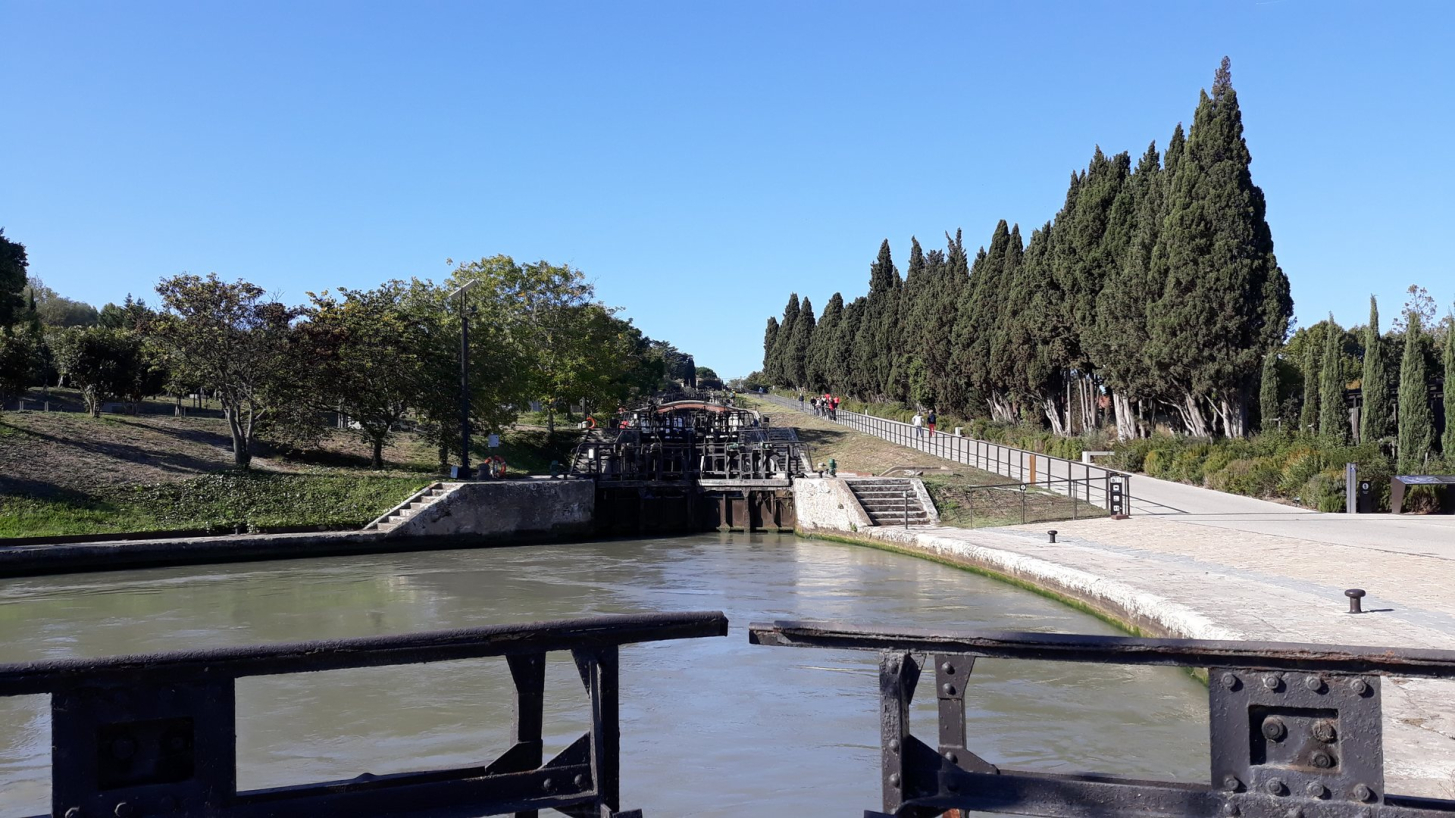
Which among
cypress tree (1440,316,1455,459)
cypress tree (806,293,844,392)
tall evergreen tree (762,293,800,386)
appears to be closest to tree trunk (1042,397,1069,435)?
cypress tree (1440,316,1455,459)

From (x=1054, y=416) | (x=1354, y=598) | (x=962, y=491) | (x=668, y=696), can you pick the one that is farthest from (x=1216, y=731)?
(x=1054, y=416)

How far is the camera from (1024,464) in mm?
32906

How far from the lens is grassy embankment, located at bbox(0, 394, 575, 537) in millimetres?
24266

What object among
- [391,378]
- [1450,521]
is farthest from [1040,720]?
[391,378]

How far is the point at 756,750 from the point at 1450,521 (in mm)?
16914

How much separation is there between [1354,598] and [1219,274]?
21408 mm

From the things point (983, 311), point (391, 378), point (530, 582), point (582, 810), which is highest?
point (983, 311)

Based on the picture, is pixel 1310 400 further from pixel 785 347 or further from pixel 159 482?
pixel 785 347

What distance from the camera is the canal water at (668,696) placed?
8.16 m

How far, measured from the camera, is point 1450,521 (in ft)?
64.2

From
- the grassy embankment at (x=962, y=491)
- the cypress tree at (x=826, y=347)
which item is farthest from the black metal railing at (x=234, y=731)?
the cypress tree at (x=826, y=347)

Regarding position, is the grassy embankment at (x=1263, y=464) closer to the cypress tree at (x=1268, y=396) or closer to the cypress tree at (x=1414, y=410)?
the cypress tree at (x=1268, y=396)

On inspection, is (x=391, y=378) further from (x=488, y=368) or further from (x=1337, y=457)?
(x=1337, y=457)

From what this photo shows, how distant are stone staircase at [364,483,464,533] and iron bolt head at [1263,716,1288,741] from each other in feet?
79.9
